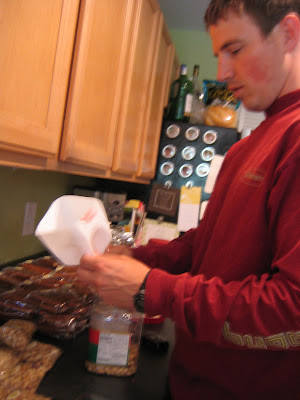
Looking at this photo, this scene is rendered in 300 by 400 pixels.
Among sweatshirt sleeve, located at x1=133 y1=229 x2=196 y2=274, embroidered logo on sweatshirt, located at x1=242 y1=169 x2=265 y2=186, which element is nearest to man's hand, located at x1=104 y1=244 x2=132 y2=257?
sweatshirt sleeve, located at x1=133 y1=229 x2=196 y2=274

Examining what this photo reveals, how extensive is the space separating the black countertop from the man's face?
0.73m

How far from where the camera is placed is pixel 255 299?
566mm

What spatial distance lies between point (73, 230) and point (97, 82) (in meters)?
0.70

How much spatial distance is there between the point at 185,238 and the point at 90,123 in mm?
506

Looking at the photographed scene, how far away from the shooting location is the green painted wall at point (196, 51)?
2.62 metres

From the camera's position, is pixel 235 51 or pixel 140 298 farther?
pixel 235 51

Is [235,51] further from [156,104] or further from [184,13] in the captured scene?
[184,13]

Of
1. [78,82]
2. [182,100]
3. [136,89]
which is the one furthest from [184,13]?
[78,82]

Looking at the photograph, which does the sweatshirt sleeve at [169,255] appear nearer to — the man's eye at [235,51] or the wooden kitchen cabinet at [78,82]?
the wooden kitchen cabinet at [78,82]

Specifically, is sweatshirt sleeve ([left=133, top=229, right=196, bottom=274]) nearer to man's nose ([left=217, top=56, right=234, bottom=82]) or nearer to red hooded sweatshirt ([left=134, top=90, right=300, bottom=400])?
red hooded sweatshirt ([left=134, top=90, right=300, bottom=400])

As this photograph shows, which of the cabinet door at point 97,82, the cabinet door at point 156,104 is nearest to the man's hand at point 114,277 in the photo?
the cabinet door at point 97,82

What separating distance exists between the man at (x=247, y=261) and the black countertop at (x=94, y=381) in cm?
8

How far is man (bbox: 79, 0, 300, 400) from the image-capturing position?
1.89ft

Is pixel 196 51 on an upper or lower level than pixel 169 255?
upper
